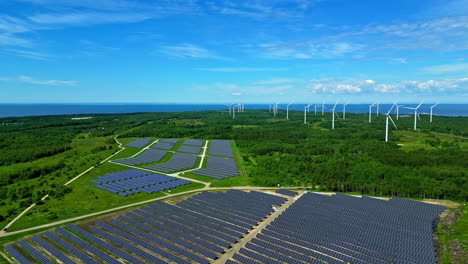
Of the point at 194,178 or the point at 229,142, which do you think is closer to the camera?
the point at 194,178

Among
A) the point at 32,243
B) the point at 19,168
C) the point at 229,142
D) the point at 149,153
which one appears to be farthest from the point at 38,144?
the point at 32,243

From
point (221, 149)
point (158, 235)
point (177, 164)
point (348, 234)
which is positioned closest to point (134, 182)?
point (177, 164)

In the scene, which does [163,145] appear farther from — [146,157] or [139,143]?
[146,157]

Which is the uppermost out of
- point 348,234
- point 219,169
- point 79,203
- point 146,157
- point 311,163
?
point 311,163

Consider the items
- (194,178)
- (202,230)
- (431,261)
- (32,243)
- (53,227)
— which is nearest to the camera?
(431,261)

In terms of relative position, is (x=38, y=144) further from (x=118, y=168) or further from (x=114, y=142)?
(x=118, y=168)

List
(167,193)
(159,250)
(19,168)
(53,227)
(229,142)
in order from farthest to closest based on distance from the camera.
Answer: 1. (229,142)
2. (19,168)
3. (167,193)
4. (53,227)
5. (159,250)

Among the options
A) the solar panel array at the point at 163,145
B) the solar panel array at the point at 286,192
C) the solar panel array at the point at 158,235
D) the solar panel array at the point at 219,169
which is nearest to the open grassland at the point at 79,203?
the solar panel array at the point at 158,235
